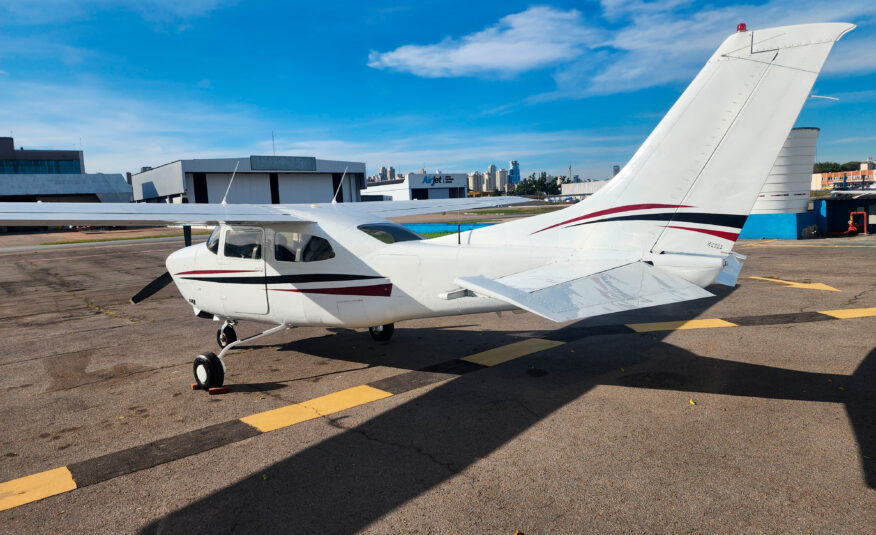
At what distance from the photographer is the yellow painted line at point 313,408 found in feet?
20.8

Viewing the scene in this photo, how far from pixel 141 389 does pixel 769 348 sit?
392 inches

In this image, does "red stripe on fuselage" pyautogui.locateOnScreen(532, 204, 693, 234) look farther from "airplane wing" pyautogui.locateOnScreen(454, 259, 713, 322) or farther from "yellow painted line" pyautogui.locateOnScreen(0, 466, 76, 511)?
"yellow painted line" pyautogui.locateOnScreen(0, 466, 76, 511)

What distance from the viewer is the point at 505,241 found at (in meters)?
7.21

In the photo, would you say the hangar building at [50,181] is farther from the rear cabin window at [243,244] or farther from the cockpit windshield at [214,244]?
the rear cabin window at [243,244]

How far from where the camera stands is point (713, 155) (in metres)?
6.25

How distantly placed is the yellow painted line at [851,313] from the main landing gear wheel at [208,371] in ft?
37.9

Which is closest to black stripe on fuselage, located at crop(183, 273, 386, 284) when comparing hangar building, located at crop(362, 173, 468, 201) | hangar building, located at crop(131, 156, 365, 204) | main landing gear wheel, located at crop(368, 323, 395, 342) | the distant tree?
main landing gear wheel, located at crop(368, 323, 395, 342)

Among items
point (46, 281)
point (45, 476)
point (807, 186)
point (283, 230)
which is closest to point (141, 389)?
point (45, 476)

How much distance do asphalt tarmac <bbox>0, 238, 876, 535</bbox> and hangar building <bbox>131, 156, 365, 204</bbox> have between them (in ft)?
217

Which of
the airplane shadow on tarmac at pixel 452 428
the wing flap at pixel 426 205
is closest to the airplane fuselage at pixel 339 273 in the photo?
the airplane shadow on tarmac at pixel 452 428

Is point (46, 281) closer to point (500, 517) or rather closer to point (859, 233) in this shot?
point (500, 517)

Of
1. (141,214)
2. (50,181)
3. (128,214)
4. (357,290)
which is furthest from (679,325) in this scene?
(50,181)

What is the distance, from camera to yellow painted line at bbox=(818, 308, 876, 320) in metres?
10.5

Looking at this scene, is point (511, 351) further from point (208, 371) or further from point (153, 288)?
point (153, 288)
